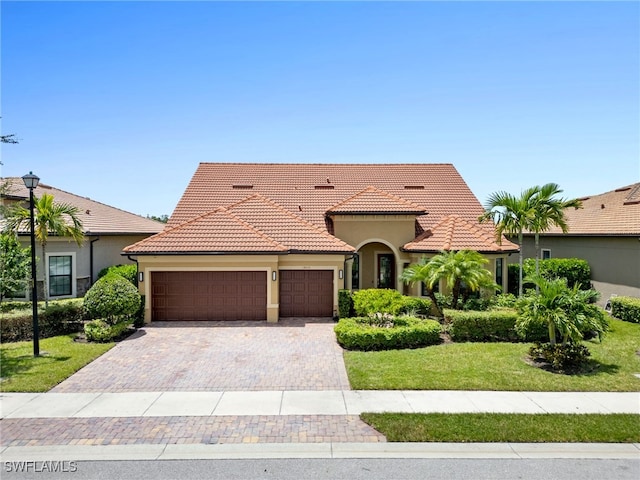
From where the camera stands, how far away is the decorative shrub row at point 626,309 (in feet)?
50.1

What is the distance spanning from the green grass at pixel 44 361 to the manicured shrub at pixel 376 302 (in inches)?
357

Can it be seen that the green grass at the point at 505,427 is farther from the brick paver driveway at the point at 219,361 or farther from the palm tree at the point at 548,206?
the palm tree at the point at 548,206

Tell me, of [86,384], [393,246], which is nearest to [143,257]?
[86,384]

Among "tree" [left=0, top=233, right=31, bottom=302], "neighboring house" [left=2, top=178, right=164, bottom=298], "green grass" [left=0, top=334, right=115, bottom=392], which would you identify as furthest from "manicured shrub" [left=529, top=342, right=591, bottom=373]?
"neighboring house" [left=2, top=178, right=164, bottom=298]

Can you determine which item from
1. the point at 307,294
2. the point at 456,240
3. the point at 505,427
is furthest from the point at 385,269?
the point at 505,427

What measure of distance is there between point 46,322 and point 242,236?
7.73m

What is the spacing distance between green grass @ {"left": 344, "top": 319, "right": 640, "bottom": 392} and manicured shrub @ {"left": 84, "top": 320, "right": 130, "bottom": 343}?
824 centimetres

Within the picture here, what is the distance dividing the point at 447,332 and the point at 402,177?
41.0 ft

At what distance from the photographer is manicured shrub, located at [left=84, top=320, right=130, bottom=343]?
13336 millimetres

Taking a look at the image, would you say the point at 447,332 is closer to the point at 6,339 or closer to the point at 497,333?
the point at 497,333

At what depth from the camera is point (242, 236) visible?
55.2ft

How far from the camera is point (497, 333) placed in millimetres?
13578

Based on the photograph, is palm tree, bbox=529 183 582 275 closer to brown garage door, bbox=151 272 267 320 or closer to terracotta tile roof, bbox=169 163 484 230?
terracotta tile roof, bbox=169 163 484 230

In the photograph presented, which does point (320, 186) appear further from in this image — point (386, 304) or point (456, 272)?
point (456, 272)
